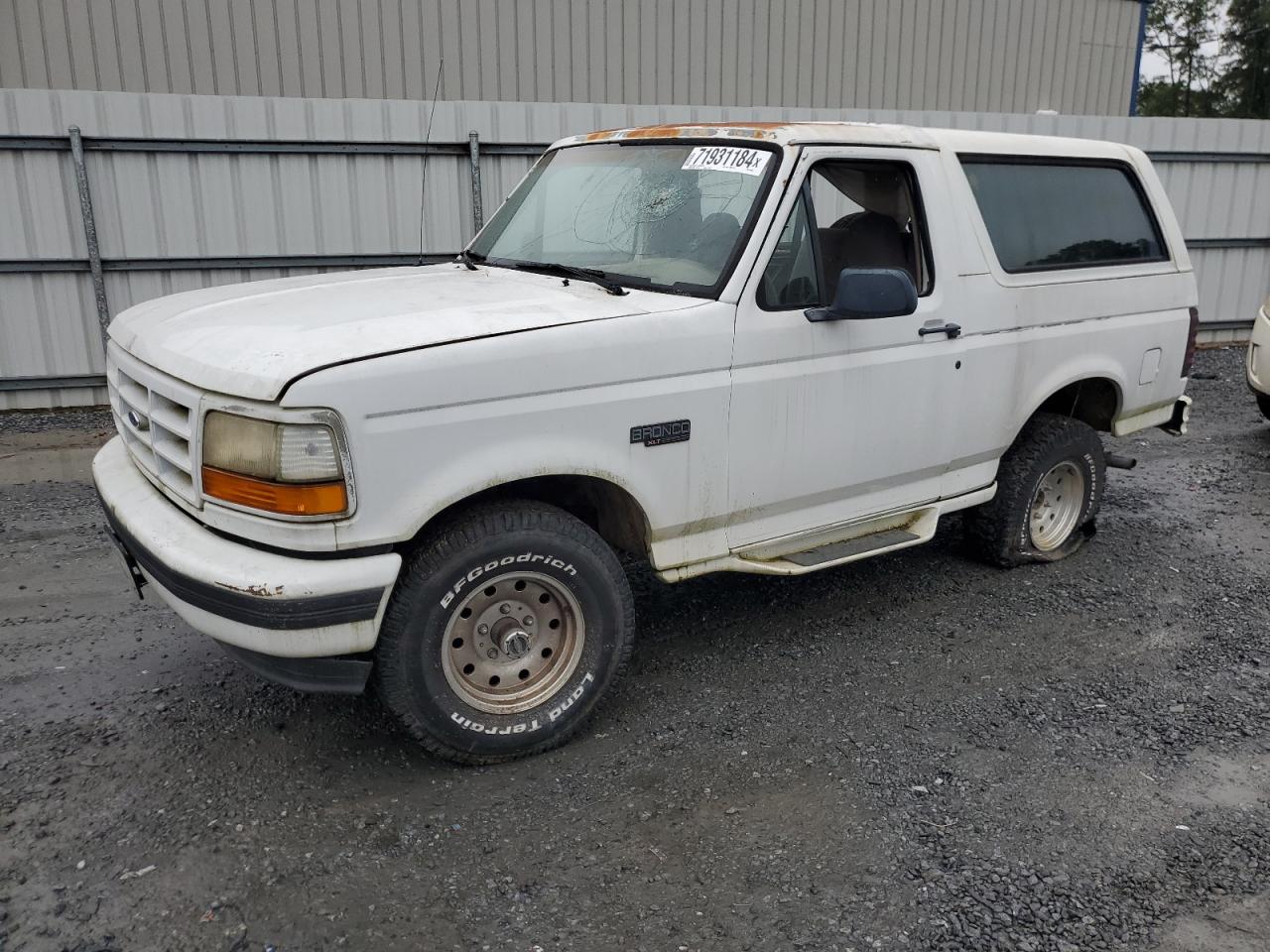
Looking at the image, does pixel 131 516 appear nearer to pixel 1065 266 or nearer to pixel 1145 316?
pixel 1065 266

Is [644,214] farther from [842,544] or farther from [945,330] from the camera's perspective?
[842,544]

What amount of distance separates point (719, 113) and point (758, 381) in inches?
282

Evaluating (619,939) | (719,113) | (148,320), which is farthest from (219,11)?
(619,939)

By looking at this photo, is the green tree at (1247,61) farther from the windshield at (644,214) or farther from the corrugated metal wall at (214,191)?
the windshield at (644,214)

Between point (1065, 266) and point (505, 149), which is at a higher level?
point (505, 149)

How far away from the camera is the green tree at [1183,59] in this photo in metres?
43.4

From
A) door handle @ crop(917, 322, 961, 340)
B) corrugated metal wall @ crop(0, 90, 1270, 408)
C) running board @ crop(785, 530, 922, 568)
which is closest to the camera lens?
running board @ crop(785, 530, 922, 568)

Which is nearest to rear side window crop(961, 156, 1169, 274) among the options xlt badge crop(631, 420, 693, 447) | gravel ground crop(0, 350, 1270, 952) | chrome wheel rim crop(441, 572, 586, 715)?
gravel ground crop(0, 350, 1270, 952)

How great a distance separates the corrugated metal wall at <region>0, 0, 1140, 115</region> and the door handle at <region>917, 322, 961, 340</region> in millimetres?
9394

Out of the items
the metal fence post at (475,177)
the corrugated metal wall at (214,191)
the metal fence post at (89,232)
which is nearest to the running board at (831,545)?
the metal fence post at (475,177)

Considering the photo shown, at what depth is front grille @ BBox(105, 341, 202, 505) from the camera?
3.29m

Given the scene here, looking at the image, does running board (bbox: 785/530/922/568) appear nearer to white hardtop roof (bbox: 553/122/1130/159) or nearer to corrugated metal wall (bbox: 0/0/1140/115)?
white hardtop roof (bbox: 553/122/1130/159)

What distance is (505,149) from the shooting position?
31.4 feet

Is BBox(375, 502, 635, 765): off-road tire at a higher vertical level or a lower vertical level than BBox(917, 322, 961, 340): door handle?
lower
